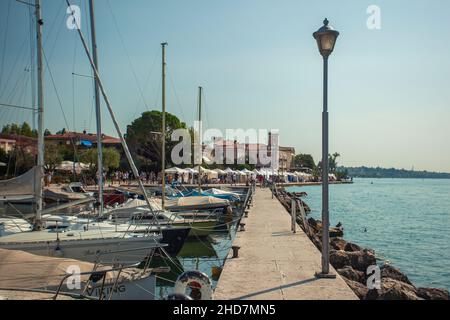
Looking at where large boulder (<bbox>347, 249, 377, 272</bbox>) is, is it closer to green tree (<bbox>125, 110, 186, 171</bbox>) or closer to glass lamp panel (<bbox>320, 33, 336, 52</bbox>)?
glass lamp panel (<bbox>320, 33, 336, 52</bbox>)

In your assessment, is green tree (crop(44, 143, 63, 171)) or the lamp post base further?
green tree (crop(44, 143, 63, 171))

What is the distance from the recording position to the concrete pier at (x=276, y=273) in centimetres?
912

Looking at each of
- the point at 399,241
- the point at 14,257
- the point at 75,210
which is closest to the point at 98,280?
the point at 14,257

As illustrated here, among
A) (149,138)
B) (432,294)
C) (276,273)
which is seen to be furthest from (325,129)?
(149,138)

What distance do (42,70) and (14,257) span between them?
8.66m

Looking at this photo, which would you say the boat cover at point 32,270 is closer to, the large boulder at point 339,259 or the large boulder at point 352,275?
the large boulder at point 352,275

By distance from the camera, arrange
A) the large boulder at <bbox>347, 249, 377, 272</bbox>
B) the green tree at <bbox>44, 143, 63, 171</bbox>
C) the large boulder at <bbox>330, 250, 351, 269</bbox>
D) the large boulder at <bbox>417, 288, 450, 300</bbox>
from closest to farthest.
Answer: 1. the large boulder at <bbox>417, 288, 450, 300</bbox>
2. the large boulder at <bbox>330, 250, 351, 269</bbox>
3. the large boulder at <bbox>347, 249, 377, 272</bbox>
4. the green tree at <bbox>44, 143, 63, 171</bbox>

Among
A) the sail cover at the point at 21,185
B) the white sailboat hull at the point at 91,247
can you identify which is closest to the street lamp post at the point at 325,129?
the white sailboat hull at the point at 91,247

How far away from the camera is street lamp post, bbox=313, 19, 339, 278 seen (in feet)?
34.0

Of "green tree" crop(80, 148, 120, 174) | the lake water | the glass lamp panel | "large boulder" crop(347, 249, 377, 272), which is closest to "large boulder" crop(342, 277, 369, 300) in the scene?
"large boulder" crop(347, 249, 377, 272)

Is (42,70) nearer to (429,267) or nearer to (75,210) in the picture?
(429,267)

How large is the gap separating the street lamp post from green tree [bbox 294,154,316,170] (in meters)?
162

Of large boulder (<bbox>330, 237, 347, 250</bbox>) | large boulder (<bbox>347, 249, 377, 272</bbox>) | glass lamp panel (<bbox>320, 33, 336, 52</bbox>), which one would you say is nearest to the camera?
glass lamp panel (<bbox>320, 33, 336, 52</bbox>)

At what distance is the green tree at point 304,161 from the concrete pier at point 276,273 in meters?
157
